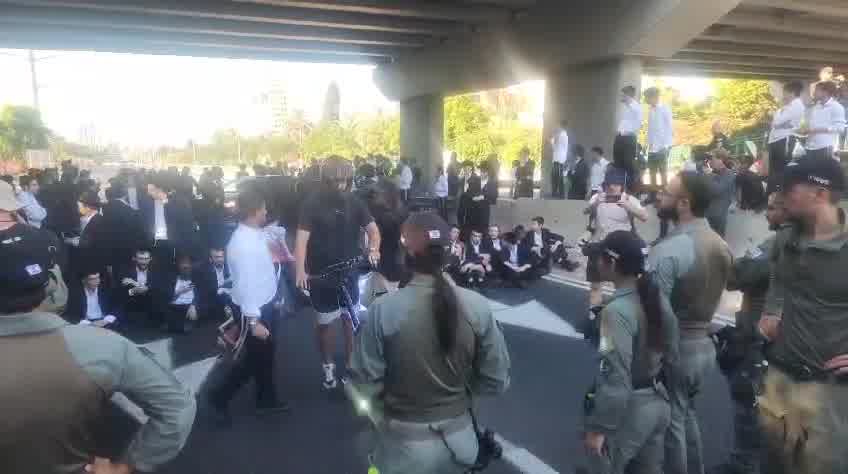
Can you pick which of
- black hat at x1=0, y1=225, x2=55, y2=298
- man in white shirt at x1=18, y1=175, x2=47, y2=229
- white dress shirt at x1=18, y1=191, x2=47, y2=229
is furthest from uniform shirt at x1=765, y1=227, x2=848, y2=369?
white dress shirt at x1=18, y1=191, x2=47, y2=229

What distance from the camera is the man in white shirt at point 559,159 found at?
45.9 ft

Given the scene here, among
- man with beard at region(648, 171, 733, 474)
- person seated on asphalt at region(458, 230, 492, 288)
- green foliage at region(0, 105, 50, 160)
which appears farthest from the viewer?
green foliage at region(0, 105, 50, 160)

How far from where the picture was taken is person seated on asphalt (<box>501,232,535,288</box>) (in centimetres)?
951

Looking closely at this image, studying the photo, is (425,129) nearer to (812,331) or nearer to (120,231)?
(120,231)

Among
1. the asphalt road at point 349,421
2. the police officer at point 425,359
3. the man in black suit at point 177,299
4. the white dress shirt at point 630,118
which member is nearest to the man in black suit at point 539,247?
the white dress shirt at point 630,118

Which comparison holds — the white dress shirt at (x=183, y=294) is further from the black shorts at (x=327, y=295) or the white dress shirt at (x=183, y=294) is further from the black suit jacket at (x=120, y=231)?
the black shorts at (x=327, y=295)

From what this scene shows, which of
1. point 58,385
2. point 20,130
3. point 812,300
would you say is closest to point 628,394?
point 812,300

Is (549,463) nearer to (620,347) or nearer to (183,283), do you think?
(620,347)

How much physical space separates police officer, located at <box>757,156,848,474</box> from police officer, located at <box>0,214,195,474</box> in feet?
8.56

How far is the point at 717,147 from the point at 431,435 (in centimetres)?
882

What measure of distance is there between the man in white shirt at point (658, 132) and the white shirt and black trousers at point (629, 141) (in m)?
0.23

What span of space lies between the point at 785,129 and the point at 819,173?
7.75 meters

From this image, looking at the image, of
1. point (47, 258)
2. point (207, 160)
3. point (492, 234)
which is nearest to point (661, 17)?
point (492, 234)

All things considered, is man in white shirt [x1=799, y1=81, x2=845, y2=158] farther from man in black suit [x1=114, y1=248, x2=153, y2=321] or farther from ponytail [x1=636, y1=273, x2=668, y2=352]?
man in black suit [x1=114, y1=248, x2=153, y2=321]
